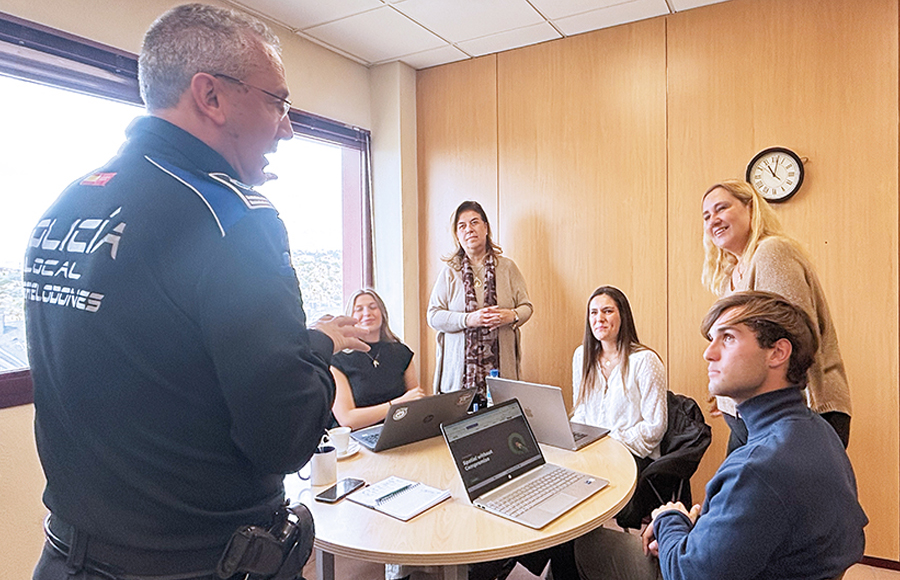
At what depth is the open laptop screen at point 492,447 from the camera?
1.62 meters

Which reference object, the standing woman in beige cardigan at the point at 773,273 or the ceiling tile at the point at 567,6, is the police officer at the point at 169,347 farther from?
the ceiling tile at the point at 567,6

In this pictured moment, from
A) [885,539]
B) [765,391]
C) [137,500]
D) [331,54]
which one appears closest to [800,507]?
[765,391]

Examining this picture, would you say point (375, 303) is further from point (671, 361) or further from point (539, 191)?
point (671, 361)

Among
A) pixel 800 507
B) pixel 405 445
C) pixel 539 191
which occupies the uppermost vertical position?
pixel 539 191

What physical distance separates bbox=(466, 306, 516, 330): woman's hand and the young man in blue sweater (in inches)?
→ 65.9

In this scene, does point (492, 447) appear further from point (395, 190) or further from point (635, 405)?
point (395, 190)

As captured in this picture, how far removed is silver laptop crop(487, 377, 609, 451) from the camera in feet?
6.53

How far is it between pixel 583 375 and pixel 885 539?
171 centimetres

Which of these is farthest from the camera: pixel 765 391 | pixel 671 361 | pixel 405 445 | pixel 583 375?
pixel 671 361

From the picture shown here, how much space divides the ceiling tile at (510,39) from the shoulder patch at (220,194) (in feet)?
9.44

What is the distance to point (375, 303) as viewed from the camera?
288 centimetres

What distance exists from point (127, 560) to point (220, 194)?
60 centimetres

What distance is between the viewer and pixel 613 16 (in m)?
3.21

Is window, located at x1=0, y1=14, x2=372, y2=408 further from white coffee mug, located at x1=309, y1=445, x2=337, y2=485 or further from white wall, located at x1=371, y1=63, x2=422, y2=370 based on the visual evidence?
white wall, located at x1=371, y1=63, x2=422, y2=370
